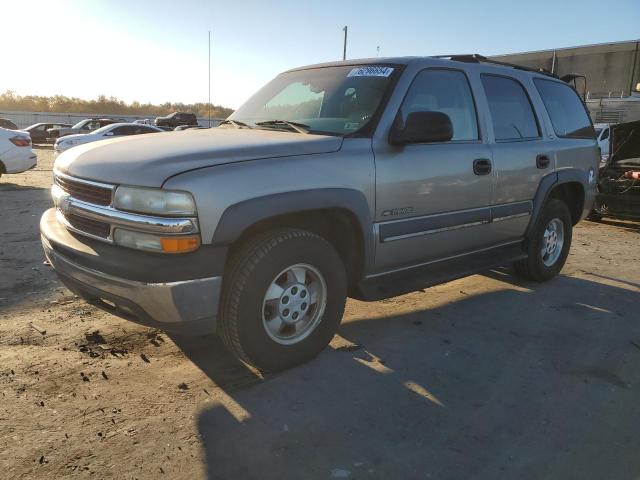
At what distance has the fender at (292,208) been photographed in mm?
2658

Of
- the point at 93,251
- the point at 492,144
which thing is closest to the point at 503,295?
the point at 492,144

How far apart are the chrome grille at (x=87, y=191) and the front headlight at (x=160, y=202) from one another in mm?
206

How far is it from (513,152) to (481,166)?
0.55m

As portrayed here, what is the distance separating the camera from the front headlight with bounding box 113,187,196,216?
8.38 feet

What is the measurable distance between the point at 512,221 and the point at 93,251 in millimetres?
3397

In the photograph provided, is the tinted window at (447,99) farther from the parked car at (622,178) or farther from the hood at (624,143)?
the hood at (624,143)

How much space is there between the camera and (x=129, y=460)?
2.34 metres

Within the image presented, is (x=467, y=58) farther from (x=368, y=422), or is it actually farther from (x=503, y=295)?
(x=368, y=422)

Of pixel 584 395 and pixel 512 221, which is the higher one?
pixel 512 221

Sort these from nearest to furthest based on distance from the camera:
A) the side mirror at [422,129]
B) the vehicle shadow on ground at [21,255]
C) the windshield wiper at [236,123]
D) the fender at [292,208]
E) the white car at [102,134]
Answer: the fender at [292,208], the side mirror at [422,129], the windshield wiper at [236,123], the vehicle shadow on ground at [21,255], the white car at [102,134]

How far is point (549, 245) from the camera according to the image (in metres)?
5.31

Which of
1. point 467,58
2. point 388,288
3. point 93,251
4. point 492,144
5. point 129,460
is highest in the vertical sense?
point 467,58

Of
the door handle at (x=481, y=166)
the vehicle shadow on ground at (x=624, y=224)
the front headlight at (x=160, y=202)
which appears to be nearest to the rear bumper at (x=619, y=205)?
the vehicle shadow on ground at (x=624, y=224)

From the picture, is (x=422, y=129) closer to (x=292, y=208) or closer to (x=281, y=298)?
(x=292, y=208)
